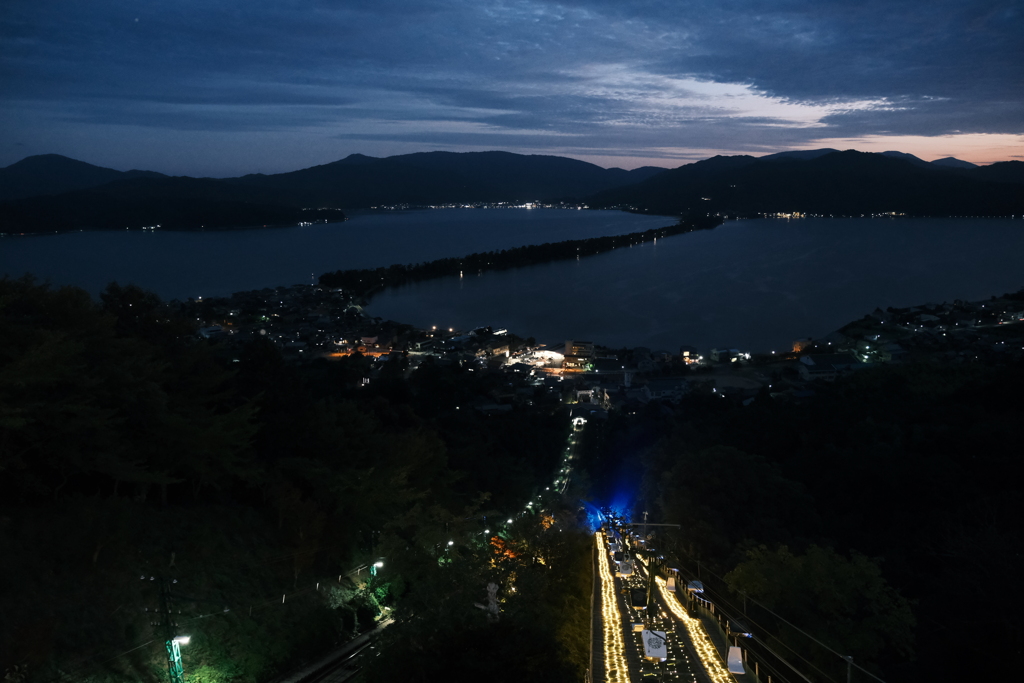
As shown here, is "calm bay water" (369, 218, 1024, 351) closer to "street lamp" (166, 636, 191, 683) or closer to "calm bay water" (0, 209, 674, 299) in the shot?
"calm bay water" (0, 209, 674, 299)

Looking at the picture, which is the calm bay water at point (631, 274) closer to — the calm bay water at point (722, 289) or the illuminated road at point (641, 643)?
the calm bay water at point (722, 289)

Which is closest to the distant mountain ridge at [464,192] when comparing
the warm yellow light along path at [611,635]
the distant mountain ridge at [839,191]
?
the distant mountain ridge at [839,191]

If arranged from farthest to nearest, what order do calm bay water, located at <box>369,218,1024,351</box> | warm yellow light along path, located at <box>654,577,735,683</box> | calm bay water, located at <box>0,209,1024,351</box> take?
calm bay water, located at <box>0,209,1024,351</box>
calm bay water, located at <box>369,218,1024,351</box>
warm yellow light along path, located at <box>654,577,735,683</box>

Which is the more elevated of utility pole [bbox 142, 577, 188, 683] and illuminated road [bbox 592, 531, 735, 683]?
utility pole [bbox 142, 577, 188, 683]

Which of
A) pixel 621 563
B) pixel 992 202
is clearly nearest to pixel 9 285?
pixel 621 563

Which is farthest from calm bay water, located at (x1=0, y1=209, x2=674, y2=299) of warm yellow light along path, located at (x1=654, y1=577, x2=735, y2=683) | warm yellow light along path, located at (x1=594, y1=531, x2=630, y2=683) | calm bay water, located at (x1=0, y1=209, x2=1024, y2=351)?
warm yellow light along path, located at (x1=654, y1=577, x2=735, y2=683)

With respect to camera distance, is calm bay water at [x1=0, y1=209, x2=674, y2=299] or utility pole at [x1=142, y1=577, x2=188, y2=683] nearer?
utility pole at [x1=142, y1=577, x2=188, y2=683]

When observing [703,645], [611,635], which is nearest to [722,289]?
[611,635]

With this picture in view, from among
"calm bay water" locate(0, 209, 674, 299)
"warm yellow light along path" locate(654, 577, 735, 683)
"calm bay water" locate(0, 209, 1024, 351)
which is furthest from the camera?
"calm bay water" locate(0, 209, 674, 299)
